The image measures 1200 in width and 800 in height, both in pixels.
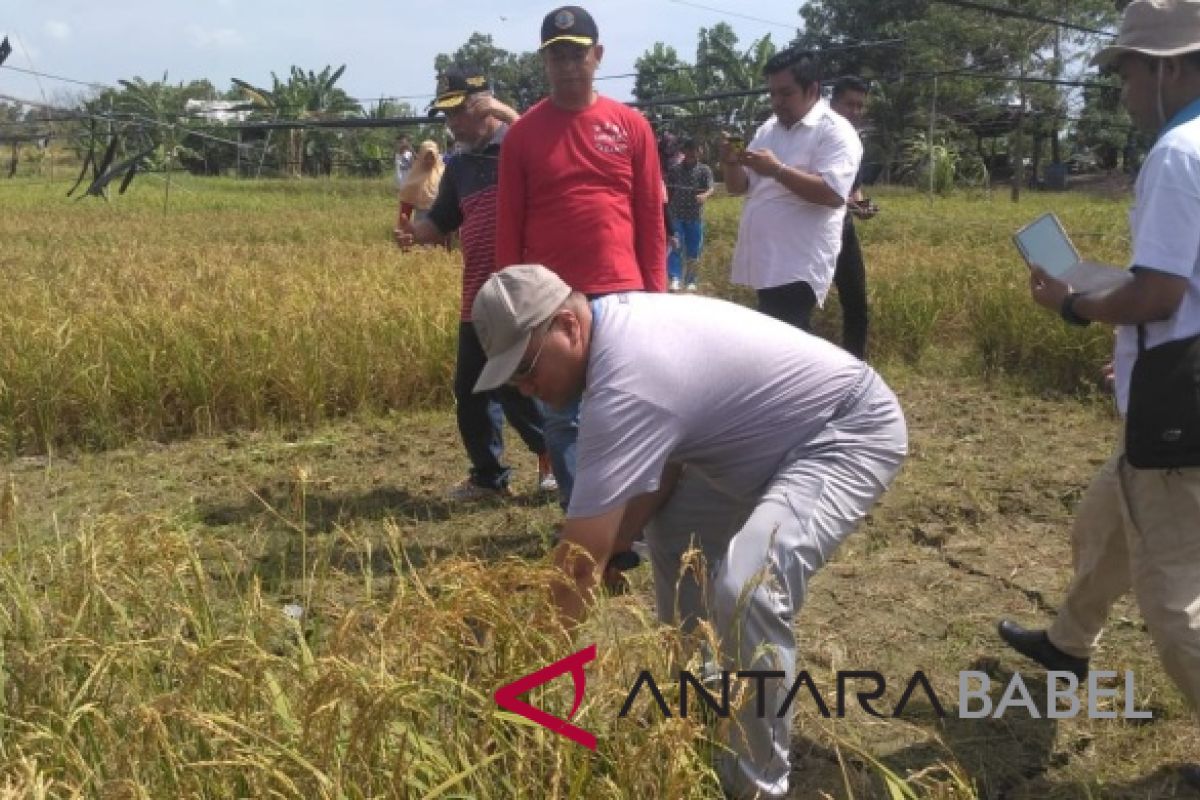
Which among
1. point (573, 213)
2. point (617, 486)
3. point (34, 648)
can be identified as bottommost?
point (34, 648)

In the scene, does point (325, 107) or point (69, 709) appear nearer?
point (69, 709)

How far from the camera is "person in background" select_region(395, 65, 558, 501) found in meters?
4.04

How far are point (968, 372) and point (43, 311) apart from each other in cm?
462

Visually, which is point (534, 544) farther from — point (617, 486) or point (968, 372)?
point (968, 372)

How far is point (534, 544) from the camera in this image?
12.9 feet

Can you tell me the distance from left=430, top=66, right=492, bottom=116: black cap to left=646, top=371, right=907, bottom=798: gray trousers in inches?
75.6

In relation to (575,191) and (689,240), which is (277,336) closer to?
(575,191)

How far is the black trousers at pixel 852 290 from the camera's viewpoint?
5.46 metres

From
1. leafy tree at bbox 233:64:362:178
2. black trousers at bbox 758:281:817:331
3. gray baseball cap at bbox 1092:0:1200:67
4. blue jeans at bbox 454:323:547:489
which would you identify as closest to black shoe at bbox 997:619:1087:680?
gray baseball cap at bbox 1092:0:1200:67

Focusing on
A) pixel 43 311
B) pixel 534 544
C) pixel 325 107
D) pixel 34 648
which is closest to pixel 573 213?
pixel 534 544

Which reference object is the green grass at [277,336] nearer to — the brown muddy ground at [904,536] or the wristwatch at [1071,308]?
the brown muddy ground at [904,536]

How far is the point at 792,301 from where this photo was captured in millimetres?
4555

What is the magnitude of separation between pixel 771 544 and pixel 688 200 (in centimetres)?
854

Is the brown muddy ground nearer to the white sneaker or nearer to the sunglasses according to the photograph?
the white sneaker
